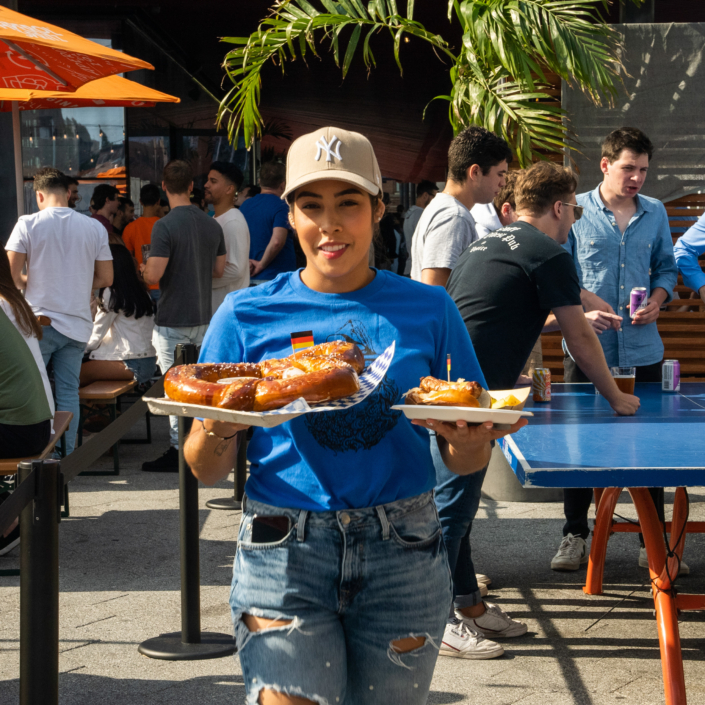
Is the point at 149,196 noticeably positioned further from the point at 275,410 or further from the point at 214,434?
the point at 275,410

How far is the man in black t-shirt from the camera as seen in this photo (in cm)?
342

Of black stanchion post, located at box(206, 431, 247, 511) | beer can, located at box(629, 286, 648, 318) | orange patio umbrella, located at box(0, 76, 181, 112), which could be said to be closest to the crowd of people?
beer can, located at box(629, 286, 648, 318)

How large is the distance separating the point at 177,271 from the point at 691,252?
140 inches

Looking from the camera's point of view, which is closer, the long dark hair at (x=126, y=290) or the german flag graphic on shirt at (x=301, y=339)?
the german flag graphic on shirt at (x=301, y=339)

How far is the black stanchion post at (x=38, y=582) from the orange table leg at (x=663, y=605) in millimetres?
1955

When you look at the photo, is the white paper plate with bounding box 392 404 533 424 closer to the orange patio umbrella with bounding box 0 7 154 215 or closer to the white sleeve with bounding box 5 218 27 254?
the orange patio umbrella with bounding box 0 7 154 215

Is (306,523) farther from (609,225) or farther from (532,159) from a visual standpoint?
(532,159)

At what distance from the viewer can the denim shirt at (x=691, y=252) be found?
514 centimetres

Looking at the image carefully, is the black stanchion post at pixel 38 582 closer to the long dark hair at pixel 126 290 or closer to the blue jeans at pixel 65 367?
the blue jeans at pixel 65 367

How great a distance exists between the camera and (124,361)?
7301 millimetres

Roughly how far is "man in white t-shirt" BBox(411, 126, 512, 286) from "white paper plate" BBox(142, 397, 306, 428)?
274 centimetres

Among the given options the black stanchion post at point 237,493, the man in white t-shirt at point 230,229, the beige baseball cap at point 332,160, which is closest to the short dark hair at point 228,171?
the man in white t-shirt at point 230,229

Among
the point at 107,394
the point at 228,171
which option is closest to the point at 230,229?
the point at 228,171

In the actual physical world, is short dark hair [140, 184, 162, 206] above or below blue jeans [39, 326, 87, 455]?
above
